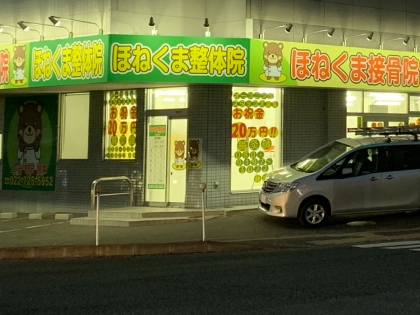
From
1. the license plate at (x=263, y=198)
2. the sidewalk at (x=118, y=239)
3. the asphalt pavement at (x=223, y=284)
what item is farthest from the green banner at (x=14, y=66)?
the asphalt pavement at (x=223, y=284)

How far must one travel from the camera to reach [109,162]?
66.9 ft

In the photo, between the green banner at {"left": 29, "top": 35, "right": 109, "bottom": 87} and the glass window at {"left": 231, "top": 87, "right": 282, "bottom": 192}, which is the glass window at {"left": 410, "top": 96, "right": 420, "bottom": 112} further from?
the green banner at {"left": 29, "top": 35, "right": 109, "bottom": 87}

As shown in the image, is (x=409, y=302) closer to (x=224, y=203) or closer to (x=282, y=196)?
(x=282, y=196)

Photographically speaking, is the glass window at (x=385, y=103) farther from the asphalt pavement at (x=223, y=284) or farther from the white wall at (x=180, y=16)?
the asphalt pavement at (x=223, y=284)

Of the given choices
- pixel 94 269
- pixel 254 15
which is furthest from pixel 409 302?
pixel 254 15

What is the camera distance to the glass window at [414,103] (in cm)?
2217

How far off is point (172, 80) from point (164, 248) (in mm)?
5464

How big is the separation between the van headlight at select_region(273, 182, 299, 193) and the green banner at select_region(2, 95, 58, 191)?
8127 mm

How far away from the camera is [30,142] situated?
73.6 feet

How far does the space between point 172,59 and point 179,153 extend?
8.74ft

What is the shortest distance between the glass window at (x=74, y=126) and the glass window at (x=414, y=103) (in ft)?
30.9

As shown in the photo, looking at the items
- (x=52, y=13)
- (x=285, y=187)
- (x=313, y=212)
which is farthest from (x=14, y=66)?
(x=313, y=212)

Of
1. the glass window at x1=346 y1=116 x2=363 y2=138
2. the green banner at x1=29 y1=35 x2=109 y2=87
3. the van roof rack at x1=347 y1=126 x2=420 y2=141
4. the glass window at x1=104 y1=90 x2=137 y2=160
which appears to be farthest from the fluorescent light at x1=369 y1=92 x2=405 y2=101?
the green banner at x1=29 y1=35 x2=109 y2=87

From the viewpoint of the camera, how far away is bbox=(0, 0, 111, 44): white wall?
63.0 ft
